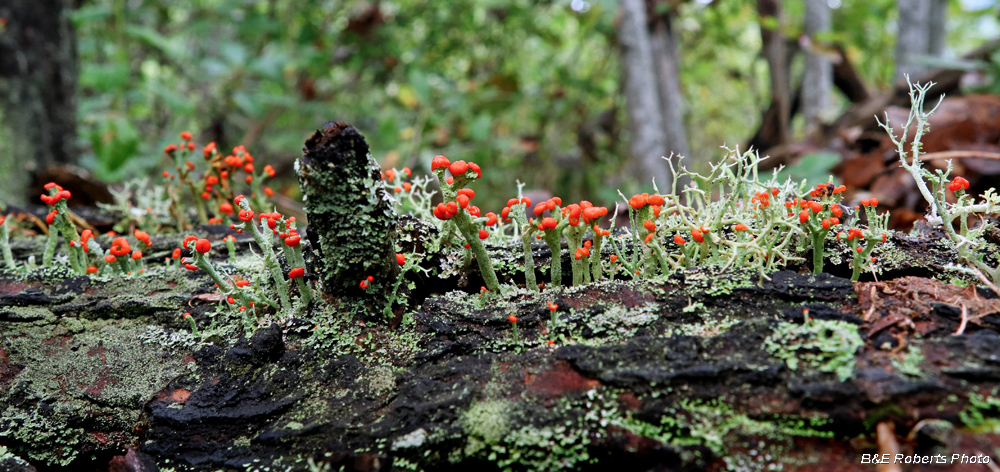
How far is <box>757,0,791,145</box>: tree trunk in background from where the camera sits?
15.5 feet

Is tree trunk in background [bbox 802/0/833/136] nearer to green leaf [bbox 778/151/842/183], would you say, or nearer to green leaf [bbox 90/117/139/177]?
green leaf [bbox 778/151/842/183]

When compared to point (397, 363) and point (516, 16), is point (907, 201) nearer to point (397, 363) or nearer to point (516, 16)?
point (397, 363)

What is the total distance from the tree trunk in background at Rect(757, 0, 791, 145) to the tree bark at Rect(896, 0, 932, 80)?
1.01 meters

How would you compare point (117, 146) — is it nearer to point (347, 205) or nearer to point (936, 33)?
point (347, 205)

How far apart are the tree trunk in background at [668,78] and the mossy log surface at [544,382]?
2.92 meters

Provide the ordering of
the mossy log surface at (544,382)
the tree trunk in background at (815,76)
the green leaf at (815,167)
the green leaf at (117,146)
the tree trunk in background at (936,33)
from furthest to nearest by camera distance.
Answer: the tree trunk in background at (936,33), the tree trunk in background at (815,76), the green leaf at (117,146), the green leaf at (815,167), the mossy log surface at (544,382)

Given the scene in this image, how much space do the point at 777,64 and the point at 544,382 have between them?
449 centimetres

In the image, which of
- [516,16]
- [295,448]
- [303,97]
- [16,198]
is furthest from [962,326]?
[303,97]

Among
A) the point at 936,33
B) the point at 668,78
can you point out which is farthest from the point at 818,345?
the point at 936,33

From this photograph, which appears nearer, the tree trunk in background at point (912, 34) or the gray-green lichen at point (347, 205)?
the gray-green lichen at point (347, 205)

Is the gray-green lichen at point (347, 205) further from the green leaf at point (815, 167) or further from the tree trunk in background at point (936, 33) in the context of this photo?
the tree trunk in background at point (936, 33)

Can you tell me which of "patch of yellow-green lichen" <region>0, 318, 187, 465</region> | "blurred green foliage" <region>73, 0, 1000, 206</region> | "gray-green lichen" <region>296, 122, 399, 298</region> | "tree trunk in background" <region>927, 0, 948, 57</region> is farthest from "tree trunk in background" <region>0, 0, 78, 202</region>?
"tree trunk in background" <region>927, 0, 948, 57</region>

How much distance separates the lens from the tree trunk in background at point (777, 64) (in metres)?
4.73

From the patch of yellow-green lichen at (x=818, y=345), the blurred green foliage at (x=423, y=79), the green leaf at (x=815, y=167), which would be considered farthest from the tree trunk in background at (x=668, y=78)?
the patch of yellow-green lichen at (x=818, y=345)
